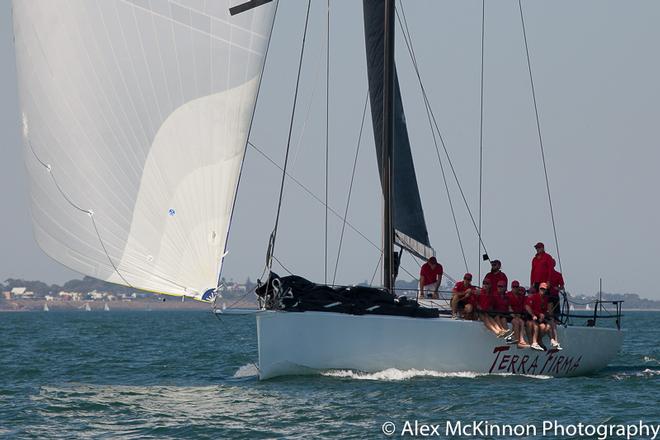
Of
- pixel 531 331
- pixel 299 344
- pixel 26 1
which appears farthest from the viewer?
pixel 531 331

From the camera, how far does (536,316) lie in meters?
19.2

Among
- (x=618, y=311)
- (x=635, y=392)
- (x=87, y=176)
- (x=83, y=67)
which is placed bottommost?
(x=635, y=392)

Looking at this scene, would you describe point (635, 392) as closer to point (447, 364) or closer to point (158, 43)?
point (447, 364)

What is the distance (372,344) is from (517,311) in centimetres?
278

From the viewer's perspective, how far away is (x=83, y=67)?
1597cm

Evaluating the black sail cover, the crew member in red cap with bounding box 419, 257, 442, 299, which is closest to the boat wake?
the crew member in red cap with bounding box 419, 257, 442, 299

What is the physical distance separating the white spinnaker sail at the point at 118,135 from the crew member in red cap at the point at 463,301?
177 inches

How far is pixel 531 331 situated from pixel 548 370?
3.77 ft

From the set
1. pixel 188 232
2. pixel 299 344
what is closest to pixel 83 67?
pixel 188 232

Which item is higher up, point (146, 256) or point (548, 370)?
point (146, 256)

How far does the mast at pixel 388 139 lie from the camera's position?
19.9m

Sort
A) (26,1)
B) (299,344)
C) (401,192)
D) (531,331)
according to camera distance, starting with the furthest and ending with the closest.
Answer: (401,192)
(531,331)
(299,344)
(26,1)

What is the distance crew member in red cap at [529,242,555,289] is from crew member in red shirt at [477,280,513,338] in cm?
128

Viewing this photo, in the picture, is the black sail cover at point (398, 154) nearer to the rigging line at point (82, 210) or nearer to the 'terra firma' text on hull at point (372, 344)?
the 'terra firma' text on hull at point (372, 344)
